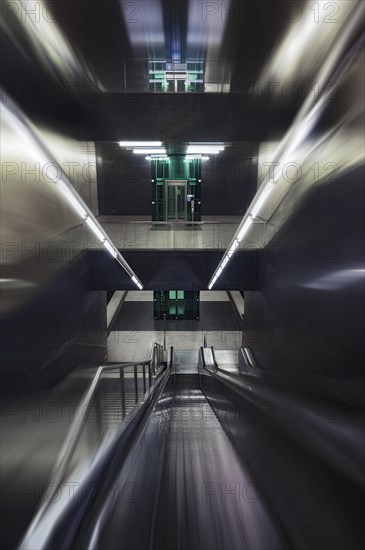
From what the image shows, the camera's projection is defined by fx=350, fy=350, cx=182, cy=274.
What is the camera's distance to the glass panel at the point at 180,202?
10.8m

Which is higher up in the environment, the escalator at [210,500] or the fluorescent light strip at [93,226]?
the fluorescent light strip at [93,226]

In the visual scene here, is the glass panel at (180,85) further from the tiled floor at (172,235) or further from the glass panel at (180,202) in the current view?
the glass panel at (180,202)

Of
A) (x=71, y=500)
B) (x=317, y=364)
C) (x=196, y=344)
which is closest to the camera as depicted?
(x=71, y=500)

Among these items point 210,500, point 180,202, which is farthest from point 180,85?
point 210,500

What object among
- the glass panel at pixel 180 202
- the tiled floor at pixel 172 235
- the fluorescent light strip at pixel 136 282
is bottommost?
the fluorescent light strip at pixel 136 282

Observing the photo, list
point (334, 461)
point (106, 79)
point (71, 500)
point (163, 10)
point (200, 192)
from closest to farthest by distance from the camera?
point (71, 500)
point (334, 461)
point (163, 10)
point (106, 79)
point (200, 192)

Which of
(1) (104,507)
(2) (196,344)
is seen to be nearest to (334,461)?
(1) (104,507)

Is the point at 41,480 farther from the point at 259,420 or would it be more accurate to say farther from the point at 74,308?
the point at 74,308

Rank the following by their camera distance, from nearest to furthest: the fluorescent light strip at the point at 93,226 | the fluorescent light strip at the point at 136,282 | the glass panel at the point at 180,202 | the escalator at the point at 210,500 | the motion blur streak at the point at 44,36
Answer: the escalator at the point at 210,500
the fluorescent light strip at the point at 93,226
the motion blur streak at the point at 44,36
the fluorescent light strip at the point at 136,282
the glass panel at the point at 180,202

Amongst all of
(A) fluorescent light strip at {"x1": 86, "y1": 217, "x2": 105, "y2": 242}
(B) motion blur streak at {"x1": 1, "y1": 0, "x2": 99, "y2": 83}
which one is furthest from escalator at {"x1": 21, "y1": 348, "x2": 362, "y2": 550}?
(B) motion blur streak at {"x1": 1, "y1": 0, "x2": 99, "y2": 83}

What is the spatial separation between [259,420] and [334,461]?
3.29ft

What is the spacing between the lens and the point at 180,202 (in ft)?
36.0

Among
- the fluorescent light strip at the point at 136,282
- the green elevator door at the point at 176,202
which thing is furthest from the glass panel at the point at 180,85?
the green elevator door at the point at 176,202

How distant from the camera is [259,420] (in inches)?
96.0
